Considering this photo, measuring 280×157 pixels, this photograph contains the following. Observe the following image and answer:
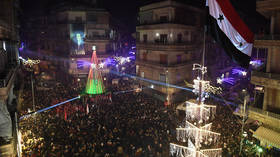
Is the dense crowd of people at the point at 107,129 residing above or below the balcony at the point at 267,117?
below

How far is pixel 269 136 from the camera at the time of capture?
47.3 ft

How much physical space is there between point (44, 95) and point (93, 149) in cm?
1500

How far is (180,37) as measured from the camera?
3122 centimetres

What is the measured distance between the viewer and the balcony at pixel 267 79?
13.9m

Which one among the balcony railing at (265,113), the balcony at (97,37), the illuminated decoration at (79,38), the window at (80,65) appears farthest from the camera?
the window at (80,65)

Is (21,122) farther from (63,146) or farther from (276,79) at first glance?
(276,79)

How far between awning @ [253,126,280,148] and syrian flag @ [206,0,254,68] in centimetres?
558

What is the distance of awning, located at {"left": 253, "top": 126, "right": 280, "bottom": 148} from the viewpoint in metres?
13.9

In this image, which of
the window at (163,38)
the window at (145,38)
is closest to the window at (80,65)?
the window at (145,38)

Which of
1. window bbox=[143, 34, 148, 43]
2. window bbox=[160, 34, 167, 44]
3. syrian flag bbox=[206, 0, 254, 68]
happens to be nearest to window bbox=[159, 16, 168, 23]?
window bbox=[160, 34, 167, 44]

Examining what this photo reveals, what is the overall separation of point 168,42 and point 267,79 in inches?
698

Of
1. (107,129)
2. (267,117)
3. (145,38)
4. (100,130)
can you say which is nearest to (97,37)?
(145,38)

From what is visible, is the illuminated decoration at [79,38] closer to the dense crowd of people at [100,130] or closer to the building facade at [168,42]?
the building facade at [168,42]

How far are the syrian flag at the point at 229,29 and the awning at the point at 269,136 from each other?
18.3 feet
